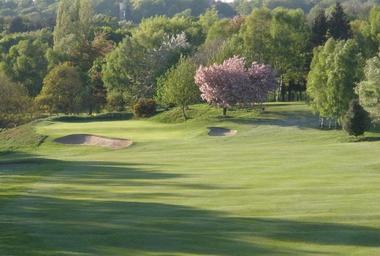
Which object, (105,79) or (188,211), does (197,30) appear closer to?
(105,79)

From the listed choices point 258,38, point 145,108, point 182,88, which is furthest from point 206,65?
point 145,108

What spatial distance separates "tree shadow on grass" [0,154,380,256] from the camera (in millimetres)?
19438

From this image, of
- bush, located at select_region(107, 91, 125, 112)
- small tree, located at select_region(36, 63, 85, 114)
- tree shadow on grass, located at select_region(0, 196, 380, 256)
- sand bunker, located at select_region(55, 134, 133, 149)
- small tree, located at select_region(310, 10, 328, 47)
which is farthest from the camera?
bush, located at select_region(107, 91, 125, 112)

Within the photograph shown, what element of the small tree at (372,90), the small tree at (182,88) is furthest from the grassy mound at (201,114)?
the small tree at (372,90)

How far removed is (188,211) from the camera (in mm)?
25266

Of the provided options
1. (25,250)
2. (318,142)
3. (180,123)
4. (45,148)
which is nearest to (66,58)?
(180,123)

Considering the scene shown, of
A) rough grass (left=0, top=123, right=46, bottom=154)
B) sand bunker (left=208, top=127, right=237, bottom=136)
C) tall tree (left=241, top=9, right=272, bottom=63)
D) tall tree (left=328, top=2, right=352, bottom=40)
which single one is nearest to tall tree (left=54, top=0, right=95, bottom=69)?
tall tree (left=241, top=9, right=272, bottom=63)

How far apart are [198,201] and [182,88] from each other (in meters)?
54.2

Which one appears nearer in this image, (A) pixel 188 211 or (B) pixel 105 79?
(A) pixel 188 211

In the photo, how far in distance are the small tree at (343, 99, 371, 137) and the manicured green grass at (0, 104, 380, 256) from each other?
51.6 inches

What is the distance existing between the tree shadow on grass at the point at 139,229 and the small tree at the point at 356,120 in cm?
3092

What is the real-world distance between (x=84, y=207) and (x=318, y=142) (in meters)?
33.7

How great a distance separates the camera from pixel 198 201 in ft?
90.5

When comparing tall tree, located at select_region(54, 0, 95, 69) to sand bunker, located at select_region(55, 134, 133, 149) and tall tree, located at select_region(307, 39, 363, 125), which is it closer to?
sand bunker, located at select_region(55, 134, 133, 149)
